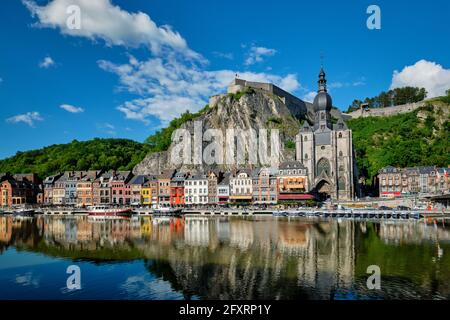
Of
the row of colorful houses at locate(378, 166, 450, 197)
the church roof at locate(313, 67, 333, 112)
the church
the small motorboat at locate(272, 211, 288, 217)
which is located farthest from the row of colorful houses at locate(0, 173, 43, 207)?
the row of colorful houses at locate(378, 166, 450, 197)

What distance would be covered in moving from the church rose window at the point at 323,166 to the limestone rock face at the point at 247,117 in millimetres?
13601

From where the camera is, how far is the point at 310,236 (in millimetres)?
34531

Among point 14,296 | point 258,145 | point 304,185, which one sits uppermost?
point 258,145

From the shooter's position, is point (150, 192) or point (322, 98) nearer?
point (150, 192)

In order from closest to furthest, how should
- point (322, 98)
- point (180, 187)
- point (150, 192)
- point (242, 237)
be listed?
point (242, 237)
point (180, 187)
point (150, 192)
point (322, 98)

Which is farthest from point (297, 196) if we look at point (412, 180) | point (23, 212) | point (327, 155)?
point (23, 212)

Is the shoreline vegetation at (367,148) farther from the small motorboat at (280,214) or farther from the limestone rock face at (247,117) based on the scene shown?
the small motorboat at (280,214)

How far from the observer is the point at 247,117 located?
99.8m

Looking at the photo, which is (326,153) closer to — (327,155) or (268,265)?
(327,155)

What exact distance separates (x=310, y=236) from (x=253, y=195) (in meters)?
36.5

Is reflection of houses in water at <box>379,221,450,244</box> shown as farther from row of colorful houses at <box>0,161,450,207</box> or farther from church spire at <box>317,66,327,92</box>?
church spire at <box>317,66,327,92</box>

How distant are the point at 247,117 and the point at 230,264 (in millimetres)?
79015
